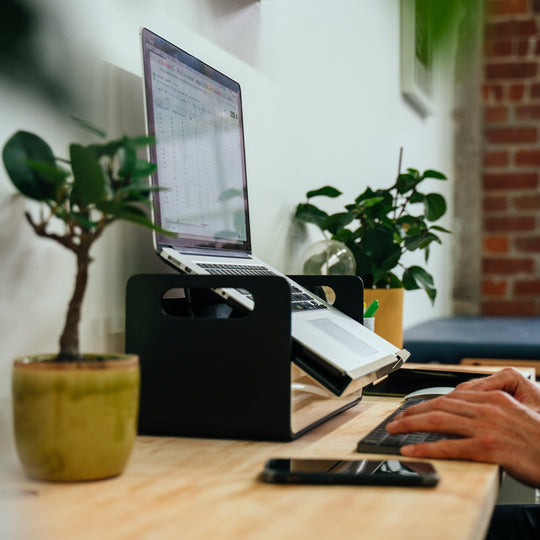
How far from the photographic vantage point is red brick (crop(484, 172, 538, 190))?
10.6ft

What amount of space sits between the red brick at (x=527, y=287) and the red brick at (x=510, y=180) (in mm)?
446

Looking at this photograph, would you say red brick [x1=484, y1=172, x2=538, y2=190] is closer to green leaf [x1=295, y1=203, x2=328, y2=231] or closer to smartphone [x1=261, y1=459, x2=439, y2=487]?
green leaf [x1=295, y1=203, x2=328, y2=231]

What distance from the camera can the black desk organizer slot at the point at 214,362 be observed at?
723mm

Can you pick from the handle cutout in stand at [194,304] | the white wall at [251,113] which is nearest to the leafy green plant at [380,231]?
the white wall at [251,113]

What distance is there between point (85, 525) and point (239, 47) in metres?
1.05

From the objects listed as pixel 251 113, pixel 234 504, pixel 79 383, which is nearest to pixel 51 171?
pixel 79 383

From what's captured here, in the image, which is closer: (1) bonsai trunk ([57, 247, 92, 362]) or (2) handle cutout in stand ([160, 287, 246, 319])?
(1) bonsai trunk ([57, 247, 92, 362])

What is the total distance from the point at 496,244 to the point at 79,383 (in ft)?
9.93

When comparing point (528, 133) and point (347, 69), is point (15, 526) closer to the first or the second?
point (347, 69)

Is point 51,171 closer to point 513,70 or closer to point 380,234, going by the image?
point 380,234

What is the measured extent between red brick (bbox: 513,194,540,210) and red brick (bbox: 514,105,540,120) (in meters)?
0.37

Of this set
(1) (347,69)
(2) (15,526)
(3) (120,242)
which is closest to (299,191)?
(1) (347,69)

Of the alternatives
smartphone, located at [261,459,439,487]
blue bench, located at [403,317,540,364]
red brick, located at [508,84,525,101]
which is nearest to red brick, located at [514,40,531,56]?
red brick, located at [508,84,525,101]

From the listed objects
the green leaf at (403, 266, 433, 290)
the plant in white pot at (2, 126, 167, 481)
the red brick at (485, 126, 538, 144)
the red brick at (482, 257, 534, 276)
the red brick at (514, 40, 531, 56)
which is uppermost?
the red brick at (514, 40, 531, 56)
